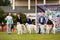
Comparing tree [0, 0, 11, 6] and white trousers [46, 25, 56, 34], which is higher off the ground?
white trousers [46, 25, 56, 34]

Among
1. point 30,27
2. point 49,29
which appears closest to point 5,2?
point 30,27

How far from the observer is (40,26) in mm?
26031

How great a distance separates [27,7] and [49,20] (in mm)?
56859

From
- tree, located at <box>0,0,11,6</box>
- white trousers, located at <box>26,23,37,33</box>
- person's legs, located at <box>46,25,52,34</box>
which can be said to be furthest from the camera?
tree, located at <box>0,0,11,6</box>

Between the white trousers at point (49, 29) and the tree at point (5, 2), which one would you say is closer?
the white trousers at point (49, 29)

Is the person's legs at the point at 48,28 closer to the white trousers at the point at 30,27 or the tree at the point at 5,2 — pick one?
the white trousers at the point at 30,27

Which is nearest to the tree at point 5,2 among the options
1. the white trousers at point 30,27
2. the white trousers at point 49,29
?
the white trousers at point 30,27

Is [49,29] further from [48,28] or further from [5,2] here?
[5,2]

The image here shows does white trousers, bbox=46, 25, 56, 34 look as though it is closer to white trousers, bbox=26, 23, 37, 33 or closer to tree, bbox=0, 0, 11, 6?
white trousers, bbox=26, 23, 37, 33

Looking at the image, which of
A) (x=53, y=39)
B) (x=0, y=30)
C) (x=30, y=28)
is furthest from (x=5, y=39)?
(x=0, y=30)

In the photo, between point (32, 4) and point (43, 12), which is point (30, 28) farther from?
point (32, 4)

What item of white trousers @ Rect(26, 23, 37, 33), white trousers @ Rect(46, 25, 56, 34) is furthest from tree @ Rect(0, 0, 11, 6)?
white trousers @ Rect(46, 25, 56, 34)

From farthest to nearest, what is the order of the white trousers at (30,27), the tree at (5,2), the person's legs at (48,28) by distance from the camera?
the tree at (5,2) → the white trousers at (30,27) → the person's legs at (48,28)

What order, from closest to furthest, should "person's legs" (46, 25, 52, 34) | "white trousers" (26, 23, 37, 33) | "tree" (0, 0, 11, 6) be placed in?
1. "person's legs" (46, 25, 52, 34)
2. "white trousers" (26, 23, 37, 33)
3. "tree" (0, 0, 11, 6)
